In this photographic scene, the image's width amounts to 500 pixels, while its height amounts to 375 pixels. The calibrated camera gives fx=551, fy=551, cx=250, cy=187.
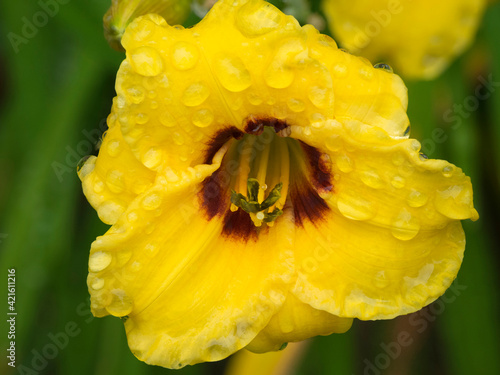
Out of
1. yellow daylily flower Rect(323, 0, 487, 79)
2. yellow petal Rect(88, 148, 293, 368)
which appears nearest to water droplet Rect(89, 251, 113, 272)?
yellow petal Rect(88, 148, 293, 368)

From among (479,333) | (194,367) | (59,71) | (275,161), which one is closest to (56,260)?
(194,367)

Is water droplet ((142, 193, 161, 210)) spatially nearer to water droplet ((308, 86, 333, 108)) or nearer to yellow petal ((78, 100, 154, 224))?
yellow petal ((78, 100, 154, 224))

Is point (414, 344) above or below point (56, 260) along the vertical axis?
below

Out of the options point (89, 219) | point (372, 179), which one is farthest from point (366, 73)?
point (89, 219)

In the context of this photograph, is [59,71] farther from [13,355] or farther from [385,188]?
[385,188]

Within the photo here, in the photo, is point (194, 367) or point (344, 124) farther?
point (194, 367)

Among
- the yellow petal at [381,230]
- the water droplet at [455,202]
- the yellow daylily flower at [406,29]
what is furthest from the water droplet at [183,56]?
the yellow daylily flower at [406,29]
